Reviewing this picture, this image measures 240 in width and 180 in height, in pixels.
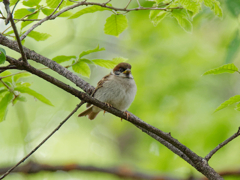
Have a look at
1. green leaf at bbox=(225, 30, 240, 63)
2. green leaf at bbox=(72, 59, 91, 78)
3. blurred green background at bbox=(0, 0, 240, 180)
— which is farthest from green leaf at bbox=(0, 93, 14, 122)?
green leaf at bbox=(225, 30, 240, 63)

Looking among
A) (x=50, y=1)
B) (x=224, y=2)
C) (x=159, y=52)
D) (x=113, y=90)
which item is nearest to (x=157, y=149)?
(x=113, y=90)

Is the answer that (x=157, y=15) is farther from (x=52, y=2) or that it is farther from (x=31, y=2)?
(x=31, y=2)

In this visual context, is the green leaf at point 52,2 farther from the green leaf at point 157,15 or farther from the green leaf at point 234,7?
the green leaf at point 234,7

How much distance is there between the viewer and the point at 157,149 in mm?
5035

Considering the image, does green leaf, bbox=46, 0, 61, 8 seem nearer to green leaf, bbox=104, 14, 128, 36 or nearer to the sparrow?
green leaf, bbox=104, 14, 128, 36

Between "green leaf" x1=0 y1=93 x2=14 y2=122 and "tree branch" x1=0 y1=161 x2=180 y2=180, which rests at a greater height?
"green leaf" x1=0 y1=93 x2=14 y2=122

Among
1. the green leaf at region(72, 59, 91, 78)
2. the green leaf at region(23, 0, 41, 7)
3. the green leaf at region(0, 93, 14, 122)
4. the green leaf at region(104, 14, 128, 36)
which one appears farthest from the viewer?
the green leaf at region(72, 59, 91, 78)

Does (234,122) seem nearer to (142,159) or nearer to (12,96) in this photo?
(142,159)

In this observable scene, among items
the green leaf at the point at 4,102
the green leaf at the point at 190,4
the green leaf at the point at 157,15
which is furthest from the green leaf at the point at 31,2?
the green leaf at the point at 190,4

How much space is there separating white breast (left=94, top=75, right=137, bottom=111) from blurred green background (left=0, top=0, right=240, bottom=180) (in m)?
1.30

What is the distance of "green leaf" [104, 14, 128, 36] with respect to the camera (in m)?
2.37

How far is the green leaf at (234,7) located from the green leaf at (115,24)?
2.22 m

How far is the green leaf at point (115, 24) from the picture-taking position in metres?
2.37

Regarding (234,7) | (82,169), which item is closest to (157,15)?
(234,7)
